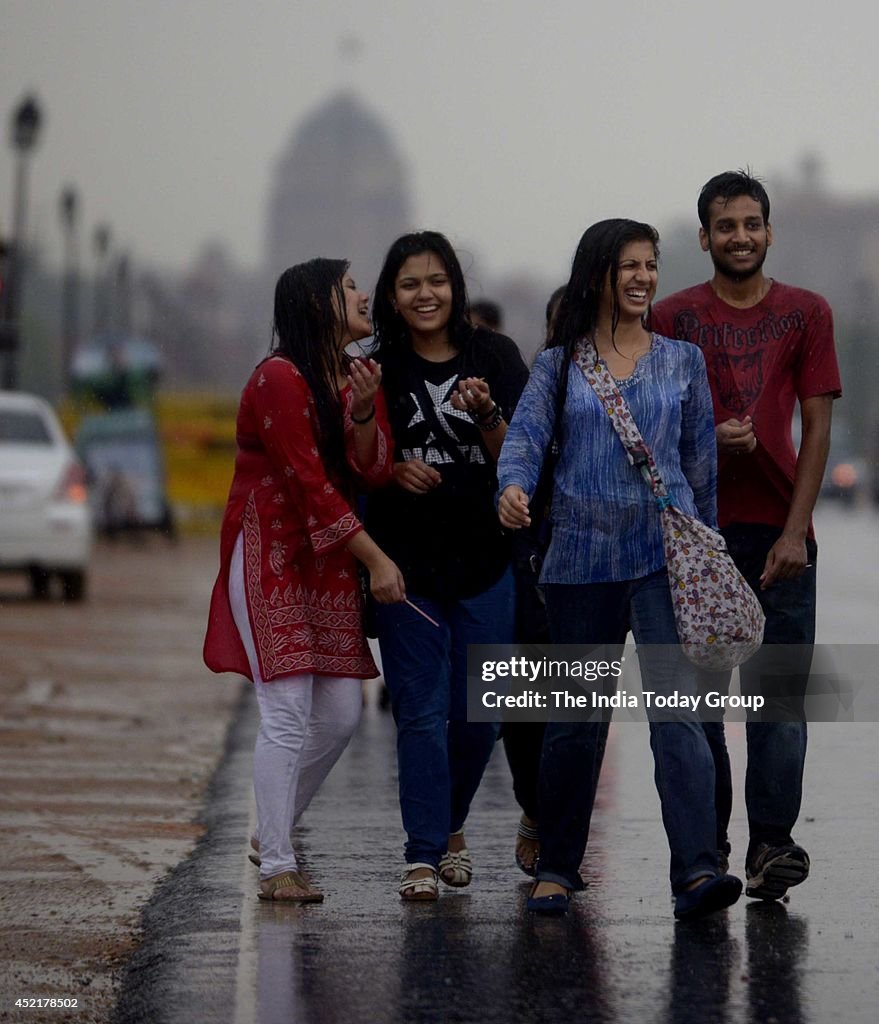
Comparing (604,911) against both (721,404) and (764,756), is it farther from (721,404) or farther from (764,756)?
(721,404)

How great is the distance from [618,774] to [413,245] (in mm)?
3297

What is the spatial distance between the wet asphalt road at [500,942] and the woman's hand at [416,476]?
3.36 feet

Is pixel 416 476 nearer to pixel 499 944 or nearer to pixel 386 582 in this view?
pixel 386 582

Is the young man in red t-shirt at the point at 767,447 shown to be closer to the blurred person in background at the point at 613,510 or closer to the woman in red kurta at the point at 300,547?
the blurred person in background at the point at 613,510

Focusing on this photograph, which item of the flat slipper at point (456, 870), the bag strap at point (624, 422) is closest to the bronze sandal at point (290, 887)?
the flat slipper at point (456, 870)

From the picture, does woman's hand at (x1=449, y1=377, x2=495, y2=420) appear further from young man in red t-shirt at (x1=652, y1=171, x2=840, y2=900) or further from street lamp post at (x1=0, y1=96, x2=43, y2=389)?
street lamp post at (x1=0, y1=96, x2=43, y2=389)

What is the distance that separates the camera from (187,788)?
865cm

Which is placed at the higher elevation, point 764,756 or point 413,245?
point 413,245

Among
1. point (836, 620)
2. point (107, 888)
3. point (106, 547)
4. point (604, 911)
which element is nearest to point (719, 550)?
point (604, 911)

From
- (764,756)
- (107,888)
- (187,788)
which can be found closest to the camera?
(764,756)

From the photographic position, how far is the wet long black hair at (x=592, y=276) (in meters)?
5.64

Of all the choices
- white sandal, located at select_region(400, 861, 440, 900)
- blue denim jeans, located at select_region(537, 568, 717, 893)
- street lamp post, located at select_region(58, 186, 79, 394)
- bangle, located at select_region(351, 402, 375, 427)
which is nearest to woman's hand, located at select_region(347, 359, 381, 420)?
bangle, located at select_region(351, 402, 375, 427)

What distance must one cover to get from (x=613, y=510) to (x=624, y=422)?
8.2 inches

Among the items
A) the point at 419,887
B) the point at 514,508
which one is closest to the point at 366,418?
the point at 514,508
